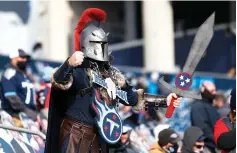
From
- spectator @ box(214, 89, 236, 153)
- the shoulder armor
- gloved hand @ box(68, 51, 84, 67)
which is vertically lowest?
spectator @ box(214, 89, 236, 153)

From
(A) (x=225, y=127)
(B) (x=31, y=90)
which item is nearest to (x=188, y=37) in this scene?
(B) (x=31, y=90)

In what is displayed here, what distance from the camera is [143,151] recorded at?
8570 mm

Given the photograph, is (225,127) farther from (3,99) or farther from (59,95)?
(3,99)

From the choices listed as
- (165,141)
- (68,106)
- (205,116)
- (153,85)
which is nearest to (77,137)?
(68,106)

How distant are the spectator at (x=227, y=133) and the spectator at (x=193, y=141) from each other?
6.79 ft

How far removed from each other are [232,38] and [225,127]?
55.7 feet

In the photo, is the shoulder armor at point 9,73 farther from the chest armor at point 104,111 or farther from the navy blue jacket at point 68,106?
the chest armor at point 104,111

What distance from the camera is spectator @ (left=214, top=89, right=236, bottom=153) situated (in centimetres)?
582

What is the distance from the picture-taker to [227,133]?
5863 millimetres

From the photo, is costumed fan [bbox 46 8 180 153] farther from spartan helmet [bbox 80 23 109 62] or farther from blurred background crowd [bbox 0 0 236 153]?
blurred background crowd [bbox 0 0 236 153]

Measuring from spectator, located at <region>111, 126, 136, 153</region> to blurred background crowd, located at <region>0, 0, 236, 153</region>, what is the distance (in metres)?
Result: 0.01

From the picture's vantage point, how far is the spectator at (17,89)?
28.7 feet

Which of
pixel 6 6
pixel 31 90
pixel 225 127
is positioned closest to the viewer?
pixel 225 127

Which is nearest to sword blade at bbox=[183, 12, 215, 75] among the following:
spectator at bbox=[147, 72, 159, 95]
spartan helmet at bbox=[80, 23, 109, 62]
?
spartan helmet at bbox=[80, 23, 109, 62]
